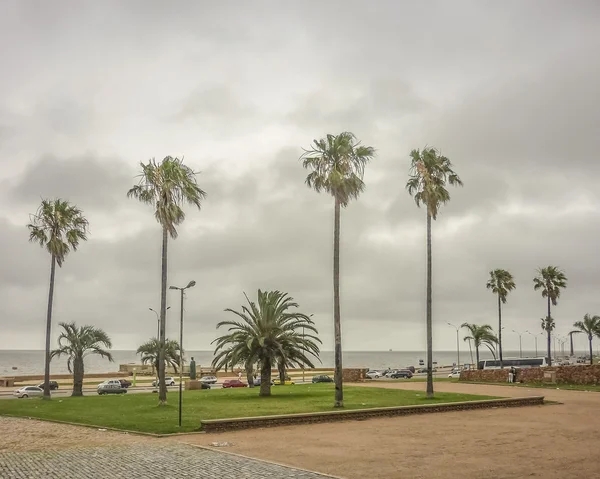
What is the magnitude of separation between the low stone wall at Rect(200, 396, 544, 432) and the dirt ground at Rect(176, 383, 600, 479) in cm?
77

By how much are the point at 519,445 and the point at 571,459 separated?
119 inches

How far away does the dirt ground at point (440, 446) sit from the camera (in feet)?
58.3

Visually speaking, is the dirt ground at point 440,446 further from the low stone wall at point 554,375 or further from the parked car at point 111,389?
the parked car at point 111,389

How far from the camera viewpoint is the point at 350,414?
30719mm

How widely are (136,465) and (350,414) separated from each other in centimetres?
1489

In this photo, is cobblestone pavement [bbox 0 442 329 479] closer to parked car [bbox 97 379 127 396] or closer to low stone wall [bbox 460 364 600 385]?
parked car [bbox 97 379 127 396]

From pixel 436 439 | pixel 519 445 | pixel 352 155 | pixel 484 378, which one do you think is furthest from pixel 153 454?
pixel 484 378

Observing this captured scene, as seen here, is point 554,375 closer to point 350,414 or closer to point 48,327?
point 350,414

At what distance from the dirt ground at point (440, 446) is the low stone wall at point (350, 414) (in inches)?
30.3

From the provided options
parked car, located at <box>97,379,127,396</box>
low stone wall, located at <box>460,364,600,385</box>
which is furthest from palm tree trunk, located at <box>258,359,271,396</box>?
low stone wall, located at <box>460,364,600,385</box>

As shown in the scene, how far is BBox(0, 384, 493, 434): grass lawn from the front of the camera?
2877 cm

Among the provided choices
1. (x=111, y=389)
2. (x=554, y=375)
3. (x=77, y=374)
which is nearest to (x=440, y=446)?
(x=77, y=374)

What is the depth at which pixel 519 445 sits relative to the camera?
2220 cm

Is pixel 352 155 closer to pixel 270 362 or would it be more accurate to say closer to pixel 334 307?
pixel 334 307
